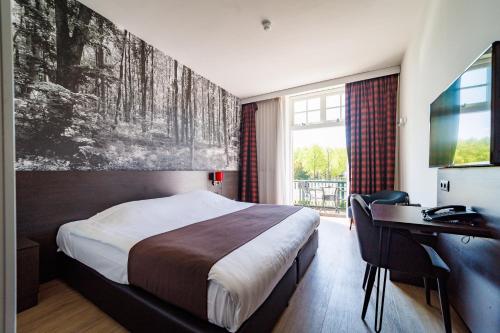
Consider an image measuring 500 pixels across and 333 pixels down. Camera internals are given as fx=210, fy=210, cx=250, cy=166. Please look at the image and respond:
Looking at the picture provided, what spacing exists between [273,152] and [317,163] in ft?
4.30

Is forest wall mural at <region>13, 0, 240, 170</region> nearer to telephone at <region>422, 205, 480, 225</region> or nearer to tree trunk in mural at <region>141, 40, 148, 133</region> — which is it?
tree trunk in mural at <region>141, 40, 148, 133</region>

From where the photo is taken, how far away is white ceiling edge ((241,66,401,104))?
12.1 feet

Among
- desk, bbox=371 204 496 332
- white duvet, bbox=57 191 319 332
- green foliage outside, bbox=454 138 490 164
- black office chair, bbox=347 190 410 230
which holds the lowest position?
white duvet, bbox=57 191 319 332

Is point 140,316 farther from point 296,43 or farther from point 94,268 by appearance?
point 296,43

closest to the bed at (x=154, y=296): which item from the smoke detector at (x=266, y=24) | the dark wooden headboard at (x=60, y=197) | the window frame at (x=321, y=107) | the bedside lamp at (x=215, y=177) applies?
the dark wooden headboard at (x=60, y=197)

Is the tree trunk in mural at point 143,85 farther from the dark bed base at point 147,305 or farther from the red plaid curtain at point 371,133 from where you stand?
the red plaid curtain at point 371,133

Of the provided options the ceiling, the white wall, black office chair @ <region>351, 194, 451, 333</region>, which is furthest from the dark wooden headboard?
the white wall

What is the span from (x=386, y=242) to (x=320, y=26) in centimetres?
252

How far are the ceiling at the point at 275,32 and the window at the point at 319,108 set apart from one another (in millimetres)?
705

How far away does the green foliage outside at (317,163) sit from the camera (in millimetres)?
5102

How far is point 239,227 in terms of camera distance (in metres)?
1.95

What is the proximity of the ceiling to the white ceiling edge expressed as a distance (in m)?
0.12

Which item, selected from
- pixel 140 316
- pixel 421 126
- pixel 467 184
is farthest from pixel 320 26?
pixel 140 316

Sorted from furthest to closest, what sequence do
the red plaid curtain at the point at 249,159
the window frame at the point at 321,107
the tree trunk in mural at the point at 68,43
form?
the red plaid curtain at the point at 249,159, the window frame at the point at 321,107, the tree trunk in mural at the point at 68,43
